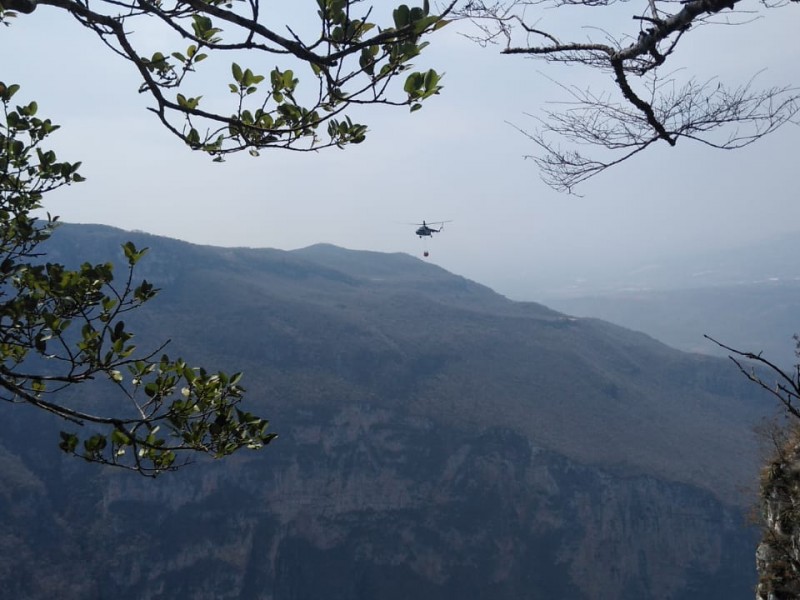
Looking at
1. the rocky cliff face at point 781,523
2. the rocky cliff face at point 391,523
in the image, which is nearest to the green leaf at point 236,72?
the rocky cliff face at point 781,523

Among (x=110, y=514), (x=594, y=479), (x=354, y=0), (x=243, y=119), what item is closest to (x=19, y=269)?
(x=243, y=119)

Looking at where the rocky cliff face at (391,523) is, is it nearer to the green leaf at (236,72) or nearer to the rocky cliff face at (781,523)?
the rocky cliff face at (781,523)

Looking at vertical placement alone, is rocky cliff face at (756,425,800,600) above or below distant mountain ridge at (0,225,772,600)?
above

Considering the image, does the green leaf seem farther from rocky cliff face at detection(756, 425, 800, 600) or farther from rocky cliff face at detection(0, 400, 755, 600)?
rocky cliff face at detection(0, 400, 755, 600)

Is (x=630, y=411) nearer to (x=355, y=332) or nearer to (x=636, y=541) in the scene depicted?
(x=636, y=541)

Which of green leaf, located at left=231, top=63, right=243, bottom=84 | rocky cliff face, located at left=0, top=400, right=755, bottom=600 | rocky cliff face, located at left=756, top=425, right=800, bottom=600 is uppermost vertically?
green leaf, located at left=231, top=63, right=243, bottom=84

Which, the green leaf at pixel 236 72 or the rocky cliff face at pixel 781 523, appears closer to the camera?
the green leaf at pixel 236 72

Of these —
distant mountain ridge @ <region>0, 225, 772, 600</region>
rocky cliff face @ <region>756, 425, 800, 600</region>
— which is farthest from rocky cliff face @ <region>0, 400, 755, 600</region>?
rocky cliff face @ <region>756, 425, 800, 600</region>

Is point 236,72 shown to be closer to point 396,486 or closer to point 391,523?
point 391,523
